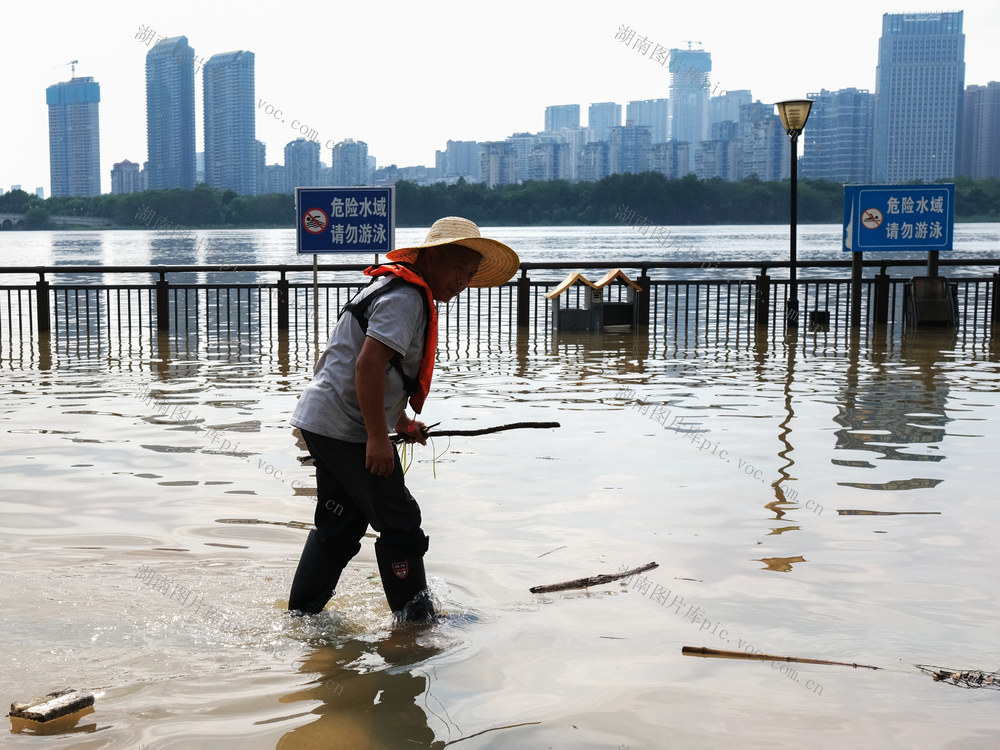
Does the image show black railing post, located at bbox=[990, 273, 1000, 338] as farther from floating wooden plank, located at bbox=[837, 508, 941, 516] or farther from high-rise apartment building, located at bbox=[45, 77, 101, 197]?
high-rise apartment building, located at bbox=[45, 77, 101, 197]

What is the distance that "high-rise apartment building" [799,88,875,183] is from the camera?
238ft

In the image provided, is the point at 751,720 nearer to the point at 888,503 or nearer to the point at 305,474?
the point at 888,503

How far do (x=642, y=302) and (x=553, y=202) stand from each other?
6136 centimetres

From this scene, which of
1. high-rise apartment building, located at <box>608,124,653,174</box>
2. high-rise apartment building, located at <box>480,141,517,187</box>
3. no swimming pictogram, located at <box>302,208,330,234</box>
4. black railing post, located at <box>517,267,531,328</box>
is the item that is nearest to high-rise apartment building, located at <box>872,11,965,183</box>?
high-rise apartment building, located at <box>608,124,653,174</box>

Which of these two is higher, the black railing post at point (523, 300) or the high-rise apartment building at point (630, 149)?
the high-rise apartment building at point (630, 149)

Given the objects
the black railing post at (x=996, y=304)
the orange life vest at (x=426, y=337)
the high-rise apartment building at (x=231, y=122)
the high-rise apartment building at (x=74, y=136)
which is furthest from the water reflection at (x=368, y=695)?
the high-rise apartment building at (x=74, y=136)

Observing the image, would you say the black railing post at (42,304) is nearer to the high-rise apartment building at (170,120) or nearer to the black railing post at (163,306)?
the black railing post at (163,306)

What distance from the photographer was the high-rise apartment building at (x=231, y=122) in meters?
37.5

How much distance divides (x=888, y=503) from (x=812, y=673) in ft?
8.57

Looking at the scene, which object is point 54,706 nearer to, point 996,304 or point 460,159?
point 996,304

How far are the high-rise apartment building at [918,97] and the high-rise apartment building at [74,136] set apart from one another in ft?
170

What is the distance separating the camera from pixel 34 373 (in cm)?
1222

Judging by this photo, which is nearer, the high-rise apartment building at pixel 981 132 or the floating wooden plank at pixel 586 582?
the floating wooden plank at pixel 586 582

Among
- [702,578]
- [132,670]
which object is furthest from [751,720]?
[132,670]
